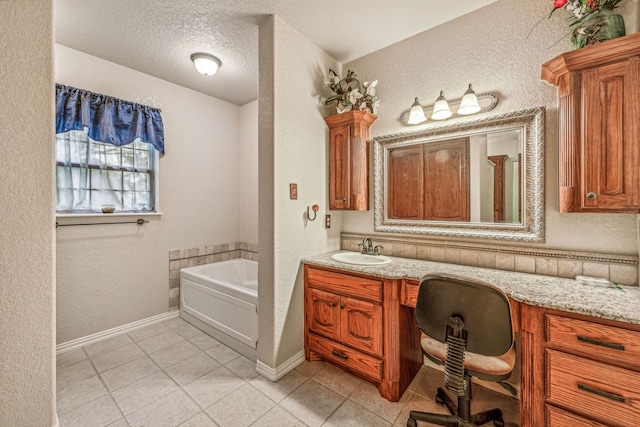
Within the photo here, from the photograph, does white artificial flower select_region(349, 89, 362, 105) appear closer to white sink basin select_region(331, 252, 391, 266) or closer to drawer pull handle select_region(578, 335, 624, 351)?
white sink basin select_region(331, 252, 391, 266)

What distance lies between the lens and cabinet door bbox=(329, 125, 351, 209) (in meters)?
2.38

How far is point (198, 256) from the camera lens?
11.0ft

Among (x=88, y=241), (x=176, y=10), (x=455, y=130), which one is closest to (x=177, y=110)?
(x=176, y=10)

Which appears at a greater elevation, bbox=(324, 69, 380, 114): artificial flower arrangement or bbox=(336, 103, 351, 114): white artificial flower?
bbox=(324, 69, 380, 114): artificial flower arrangement

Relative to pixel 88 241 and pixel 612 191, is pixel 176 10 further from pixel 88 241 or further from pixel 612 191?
pixel 612 191

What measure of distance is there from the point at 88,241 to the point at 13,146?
169cm

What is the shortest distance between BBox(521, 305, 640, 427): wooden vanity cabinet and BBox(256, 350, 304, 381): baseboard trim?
1.50 m

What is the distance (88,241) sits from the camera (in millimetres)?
2504

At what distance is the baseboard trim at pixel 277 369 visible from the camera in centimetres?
200

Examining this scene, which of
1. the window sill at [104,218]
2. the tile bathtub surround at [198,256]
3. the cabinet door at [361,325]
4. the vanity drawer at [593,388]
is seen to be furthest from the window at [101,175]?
the vanity drawer at [593,388]

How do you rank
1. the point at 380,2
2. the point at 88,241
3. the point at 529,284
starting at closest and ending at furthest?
the point at 529,284 < the point at 380,2 < the point at 88,241

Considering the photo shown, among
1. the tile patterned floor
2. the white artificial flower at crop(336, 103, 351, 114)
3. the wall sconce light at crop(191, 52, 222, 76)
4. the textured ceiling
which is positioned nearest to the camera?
the tile patterned floor

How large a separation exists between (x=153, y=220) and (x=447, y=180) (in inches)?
119

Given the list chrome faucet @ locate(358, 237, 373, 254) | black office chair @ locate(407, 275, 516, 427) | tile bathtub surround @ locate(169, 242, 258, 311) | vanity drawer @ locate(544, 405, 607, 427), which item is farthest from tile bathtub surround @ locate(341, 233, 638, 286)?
tile bathtub surround @ locate(169, 242, 258, 311)
